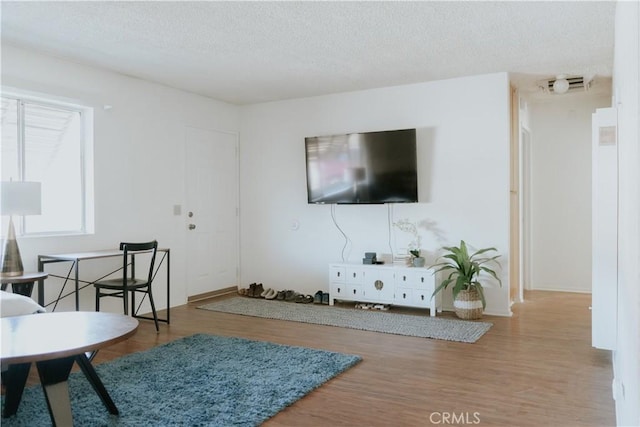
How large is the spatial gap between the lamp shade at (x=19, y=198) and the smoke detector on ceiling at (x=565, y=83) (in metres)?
4.99

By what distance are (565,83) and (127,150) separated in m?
4.56

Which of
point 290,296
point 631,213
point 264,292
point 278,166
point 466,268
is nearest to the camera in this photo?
point 631,213

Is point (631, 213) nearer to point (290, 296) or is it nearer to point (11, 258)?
point (11, 258)

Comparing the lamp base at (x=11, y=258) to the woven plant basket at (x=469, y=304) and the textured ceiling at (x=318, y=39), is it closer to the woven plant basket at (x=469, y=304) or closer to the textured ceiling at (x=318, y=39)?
the textured ceiling at (x=318, y=39)

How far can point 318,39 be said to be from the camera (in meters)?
3.98

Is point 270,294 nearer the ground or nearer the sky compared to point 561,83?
nearer the ground

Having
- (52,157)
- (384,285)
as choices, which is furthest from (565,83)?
(52,157)

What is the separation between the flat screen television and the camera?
536cm

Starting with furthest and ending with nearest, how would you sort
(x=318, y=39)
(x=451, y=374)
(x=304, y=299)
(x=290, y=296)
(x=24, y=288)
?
(x=290, y=296) < (x=304, y=299) < (x=318, y=39) < (x=24, y=288) < (x=451, y=374)

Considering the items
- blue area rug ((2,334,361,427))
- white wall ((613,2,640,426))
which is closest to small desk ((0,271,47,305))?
blue area rug ((2,334,361,427))

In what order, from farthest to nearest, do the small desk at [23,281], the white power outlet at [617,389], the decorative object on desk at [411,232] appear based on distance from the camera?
the decorative object on desk at [411,232] < the small desk at [23,281] < the white power outlet at [617,389]

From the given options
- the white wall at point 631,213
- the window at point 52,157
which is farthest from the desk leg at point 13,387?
the white wall at point 631,213

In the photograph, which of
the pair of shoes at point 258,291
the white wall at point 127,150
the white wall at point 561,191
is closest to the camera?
the white wall at point 127,150

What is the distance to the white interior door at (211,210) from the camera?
589 centimetres
